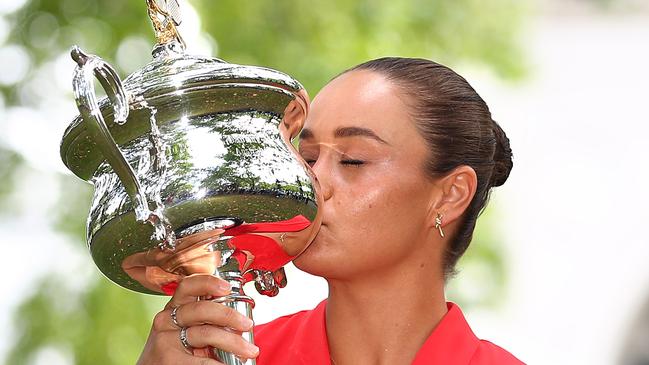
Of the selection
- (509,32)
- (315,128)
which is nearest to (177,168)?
(315,128)

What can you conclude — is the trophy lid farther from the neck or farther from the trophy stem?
the neck

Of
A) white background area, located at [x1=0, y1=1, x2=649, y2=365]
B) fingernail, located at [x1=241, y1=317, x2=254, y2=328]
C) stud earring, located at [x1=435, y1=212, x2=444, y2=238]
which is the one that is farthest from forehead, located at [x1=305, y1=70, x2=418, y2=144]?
white background area, located at [x1=0, y1=1, x2=649, y2=365]

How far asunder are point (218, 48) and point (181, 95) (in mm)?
2340

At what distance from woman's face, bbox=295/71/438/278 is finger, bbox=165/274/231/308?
24 cm

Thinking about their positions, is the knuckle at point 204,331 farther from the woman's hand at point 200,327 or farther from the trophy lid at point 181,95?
the trophy lid at point 181,95

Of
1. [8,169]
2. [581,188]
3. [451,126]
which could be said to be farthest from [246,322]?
[581,188]

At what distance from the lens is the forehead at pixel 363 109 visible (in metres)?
1.73

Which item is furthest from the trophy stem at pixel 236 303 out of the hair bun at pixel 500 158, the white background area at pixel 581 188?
the white background area at pixel 581 188

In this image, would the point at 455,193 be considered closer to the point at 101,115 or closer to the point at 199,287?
the point at 199,287

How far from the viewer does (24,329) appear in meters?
3.47

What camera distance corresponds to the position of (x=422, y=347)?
180 centimetres

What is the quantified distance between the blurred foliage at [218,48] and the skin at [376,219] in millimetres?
1704

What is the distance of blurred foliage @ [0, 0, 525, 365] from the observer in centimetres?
345

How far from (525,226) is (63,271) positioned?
2515 millimetres
